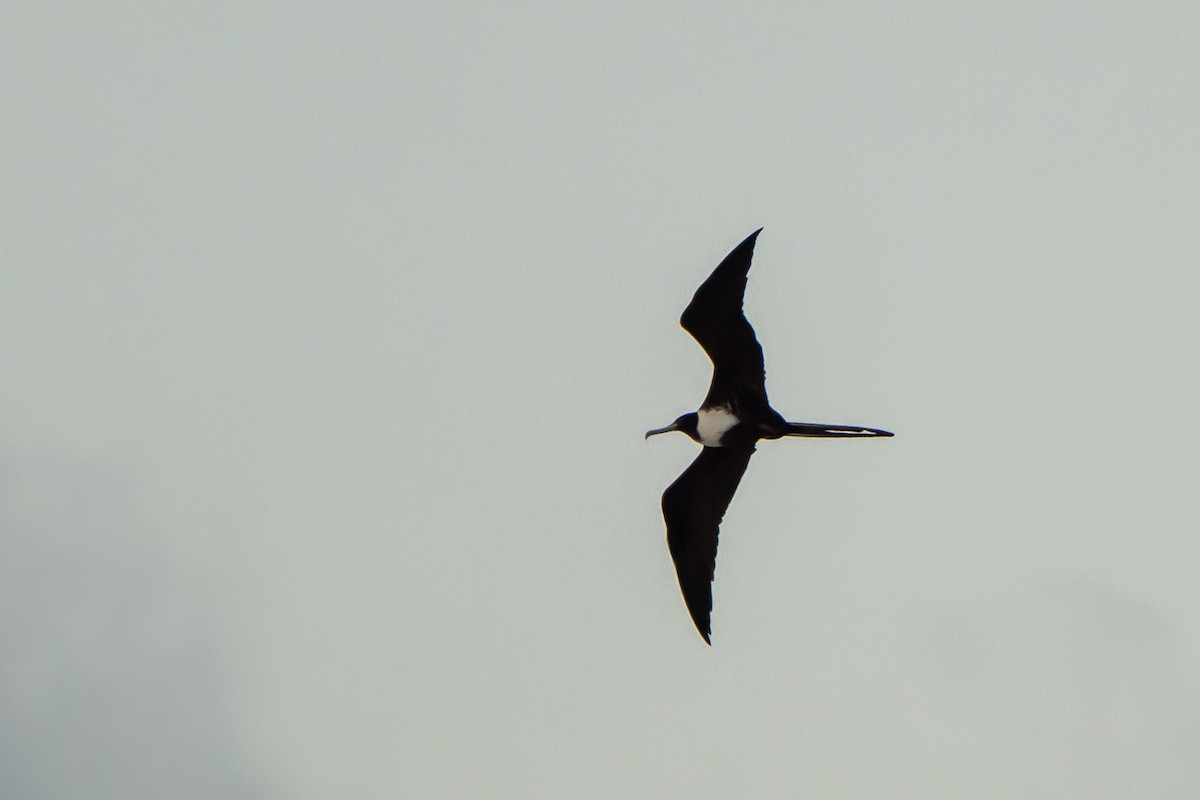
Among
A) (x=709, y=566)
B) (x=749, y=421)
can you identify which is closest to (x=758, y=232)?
(x=749, y=421)

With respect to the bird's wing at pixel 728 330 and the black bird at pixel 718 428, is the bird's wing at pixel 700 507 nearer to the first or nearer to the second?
the black bird at pixel 718 428

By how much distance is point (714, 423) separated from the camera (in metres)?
18.2

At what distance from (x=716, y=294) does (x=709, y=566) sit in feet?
10.3

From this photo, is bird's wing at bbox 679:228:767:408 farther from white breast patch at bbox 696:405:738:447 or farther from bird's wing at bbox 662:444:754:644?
bird's wing at bbox 662:444:754:644

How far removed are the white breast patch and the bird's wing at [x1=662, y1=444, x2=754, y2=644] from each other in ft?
0.87

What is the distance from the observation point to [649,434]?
62.6 ft

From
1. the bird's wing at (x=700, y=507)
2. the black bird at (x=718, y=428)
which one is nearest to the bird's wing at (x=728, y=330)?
the black bird at (x=718, y=428)

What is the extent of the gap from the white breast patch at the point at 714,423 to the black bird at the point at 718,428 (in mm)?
11

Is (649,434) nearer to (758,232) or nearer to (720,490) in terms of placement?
(720,490)

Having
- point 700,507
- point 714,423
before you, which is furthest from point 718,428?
point 700,507

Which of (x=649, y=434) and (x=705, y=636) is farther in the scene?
(x=649, y=434)

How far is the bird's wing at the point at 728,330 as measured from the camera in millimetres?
17266

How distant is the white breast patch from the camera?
18.1 meters

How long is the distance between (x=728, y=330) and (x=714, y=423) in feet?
Result: 3.96
